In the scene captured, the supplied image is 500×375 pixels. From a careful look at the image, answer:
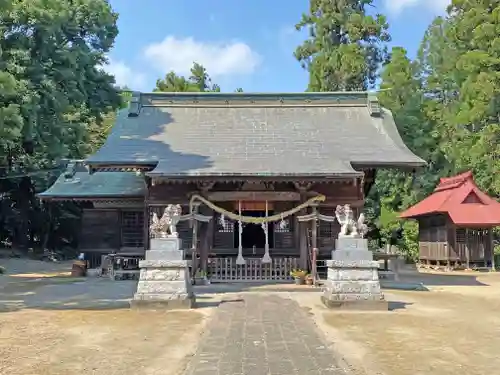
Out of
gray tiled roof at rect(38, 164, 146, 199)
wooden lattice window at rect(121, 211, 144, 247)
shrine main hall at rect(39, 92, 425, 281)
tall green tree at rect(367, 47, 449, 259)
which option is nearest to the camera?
shrine main hall at rect(39, 92, 425, 281)

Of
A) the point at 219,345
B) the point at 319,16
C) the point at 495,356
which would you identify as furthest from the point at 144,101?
the point at 319,16

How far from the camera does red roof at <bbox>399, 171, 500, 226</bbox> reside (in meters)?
22.4

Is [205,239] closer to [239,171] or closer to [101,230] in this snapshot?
[239,171]

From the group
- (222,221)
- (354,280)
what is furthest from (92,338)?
(222,221)

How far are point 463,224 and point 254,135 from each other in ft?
34.2

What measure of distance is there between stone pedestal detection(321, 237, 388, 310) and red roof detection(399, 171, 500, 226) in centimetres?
1357

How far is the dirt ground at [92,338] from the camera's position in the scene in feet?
19.7

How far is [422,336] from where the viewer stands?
307 inches

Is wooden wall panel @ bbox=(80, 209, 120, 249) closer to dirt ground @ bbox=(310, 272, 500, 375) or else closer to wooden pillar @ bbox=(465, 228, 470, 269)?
dirt ground @ bbox=(310, 272, 500, 375)

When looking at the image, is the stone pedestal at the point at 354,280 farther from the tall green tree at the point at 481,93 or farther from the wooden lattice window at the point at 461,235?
the tall green tree at the point at 481,93

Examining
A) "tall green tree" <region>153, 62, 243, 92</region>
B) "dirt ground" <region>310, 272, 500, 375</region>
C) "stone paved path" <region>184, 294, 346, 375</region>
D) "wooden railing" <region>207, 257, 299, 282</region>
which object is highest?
"tall green tree" <region>153, 62, 243, 92</region>

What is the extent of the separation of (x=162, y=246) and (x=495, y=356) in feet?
20.7

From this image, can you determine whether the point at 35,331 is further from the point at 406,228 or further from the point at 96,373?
the point at 406,228

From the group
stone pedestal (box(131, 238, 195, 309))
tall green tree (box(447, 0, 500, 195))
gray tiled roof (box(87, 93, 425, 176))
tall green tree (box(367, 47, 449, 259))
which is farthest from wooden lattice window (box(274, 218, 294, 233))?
tall green tree (box(367, 47, 449, 259))
